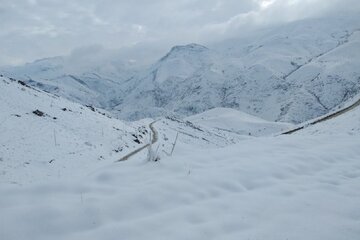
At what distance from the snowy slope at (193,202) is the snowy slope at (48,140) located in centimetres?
1112

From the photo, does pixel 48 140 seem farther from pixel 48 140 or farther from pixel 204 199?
pixel 204 199

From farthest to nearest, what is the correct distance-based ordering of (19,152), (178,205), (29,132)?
(29,132), (19,152), (178,205)

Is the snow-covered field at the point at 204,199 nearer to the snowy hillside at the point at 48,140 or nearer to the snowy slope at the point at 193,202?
the snowy slope at the point at 193,202

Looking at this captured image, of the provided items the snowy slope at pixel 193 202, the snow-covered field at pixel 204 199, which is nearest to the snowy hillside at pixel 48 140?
the snow-covered field at pixel 204 199

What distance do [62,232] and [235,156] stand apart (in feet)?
21.7

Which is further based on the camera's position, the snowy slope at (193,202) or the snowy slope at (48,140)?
the snowy slope at (48,140)

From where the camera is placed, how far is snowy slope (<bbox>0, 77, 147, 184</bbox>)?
940 inches

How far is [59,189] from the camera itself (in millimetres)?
8352

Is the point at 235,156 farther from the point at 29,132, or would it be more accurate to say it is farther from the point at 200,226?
the point at 29,132

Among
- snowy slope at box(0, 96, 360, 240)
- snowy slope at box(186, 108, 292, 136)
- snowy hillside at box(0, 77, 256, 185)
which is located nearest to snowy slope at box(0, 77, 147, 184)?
snowy hillside at box(0, 77, 256, 185)

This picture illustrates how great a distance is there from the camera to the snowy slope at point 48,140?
23.9 m

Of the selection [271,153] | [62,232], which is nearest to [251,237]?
[62,232]

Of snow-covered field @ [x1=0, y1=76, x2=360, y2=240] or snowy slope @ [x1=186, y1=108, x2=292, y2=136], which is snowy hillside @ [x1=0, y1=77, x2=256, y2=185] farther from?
snowy slope @ [x1=186, y1=108, x2=292, y2=136]

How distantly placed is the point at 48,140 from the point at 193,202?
79.4 ft
